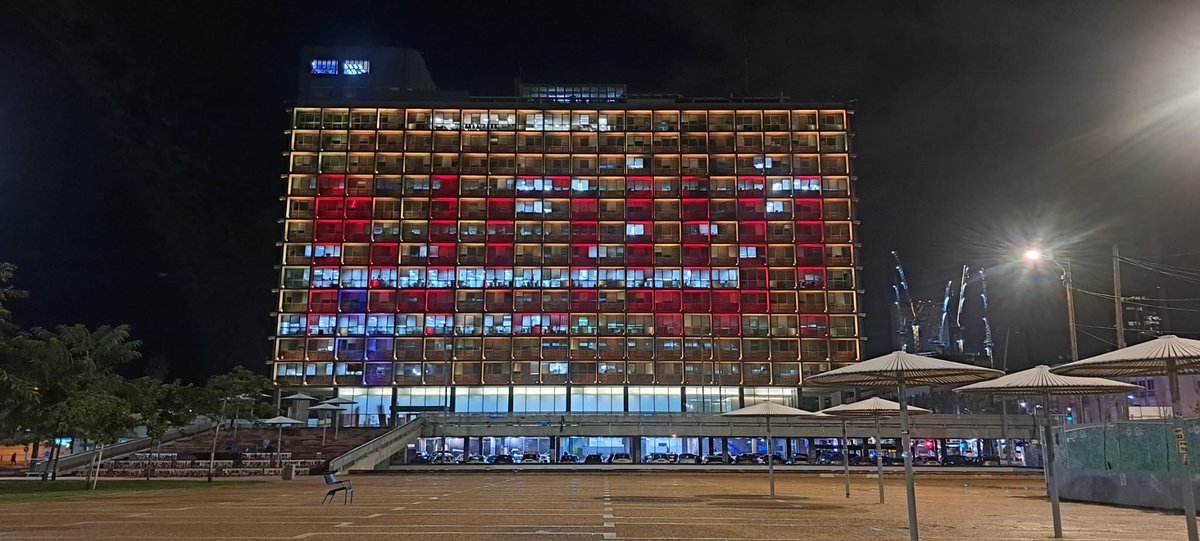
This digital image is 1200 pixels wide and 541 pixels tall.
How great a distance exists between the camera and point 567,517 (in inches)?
779

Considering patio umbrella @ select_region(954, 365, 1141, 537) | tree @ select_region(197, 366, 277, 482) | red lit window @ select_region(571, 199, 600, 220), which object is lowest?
patio umbrella @ select_region(954, 365, 1141, 537)

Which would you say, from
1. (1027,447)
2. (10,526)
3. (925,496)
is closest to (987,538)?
(925,496)

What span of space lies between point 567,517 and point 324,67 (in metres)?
97.1

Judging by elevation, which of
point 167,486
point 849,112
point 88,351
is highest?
point 849,112

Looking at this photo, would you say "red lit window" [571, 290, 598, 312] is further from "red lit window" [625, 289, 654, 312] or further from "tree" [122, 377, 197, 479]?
Result: "tree" [122, 377, 197, 479]

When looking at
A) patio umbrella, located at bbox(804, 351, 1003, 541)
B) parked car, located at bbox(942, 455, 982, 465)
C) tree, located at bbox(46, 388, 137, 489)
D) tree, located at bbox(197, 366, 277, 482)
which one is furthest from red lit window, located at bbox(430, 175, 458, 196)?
patio umbrella, located at bbox(804, 351, 1003, 541)

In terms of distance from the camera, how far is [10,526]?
1755cm

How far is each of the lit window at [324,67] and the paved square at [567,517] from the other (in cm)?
8367

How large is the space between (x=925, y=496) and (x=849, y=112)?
73.7 metres

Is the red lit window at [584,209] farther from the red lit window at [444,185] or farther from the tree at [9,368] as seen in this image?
the tree at [9,368]

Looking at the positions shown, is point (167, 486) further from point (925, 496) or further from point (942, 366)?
point (942, 366)

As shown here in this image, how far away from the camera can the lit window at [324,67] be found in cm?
10500

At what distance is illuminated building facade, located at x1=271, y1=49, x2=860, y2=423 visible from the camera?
9031 centimetres

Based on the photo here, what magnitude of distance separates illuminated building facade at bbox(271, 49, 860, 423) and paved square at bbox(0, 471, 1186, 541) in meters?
60.2
